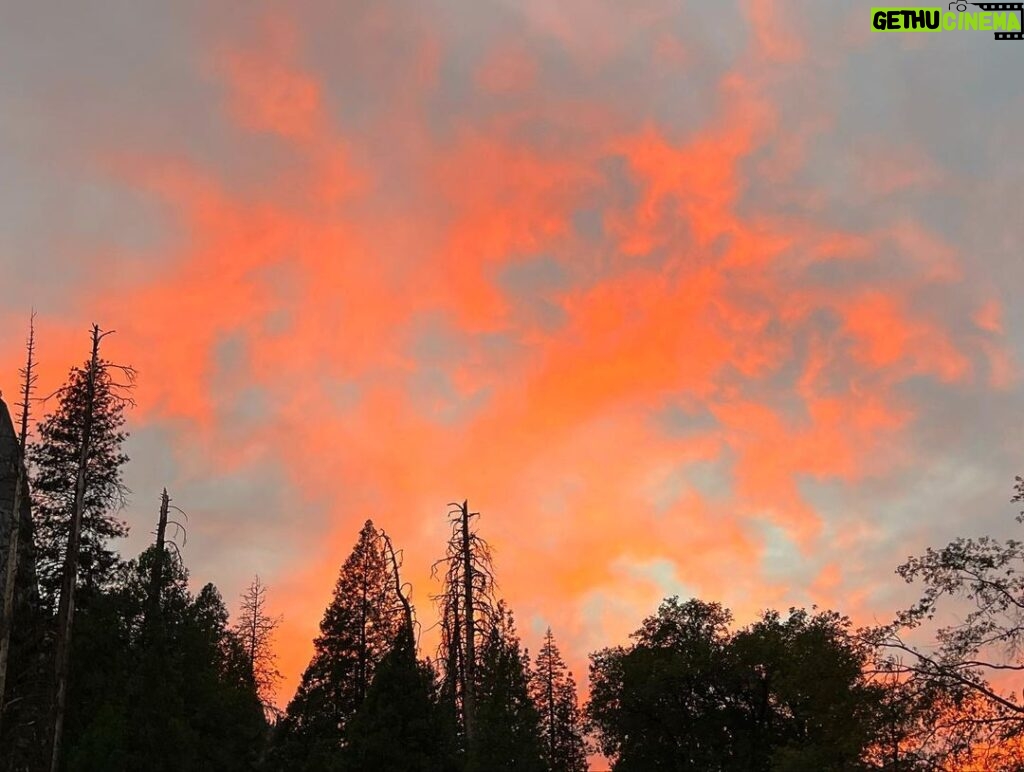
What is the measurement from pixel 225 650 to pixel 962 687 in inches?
1827

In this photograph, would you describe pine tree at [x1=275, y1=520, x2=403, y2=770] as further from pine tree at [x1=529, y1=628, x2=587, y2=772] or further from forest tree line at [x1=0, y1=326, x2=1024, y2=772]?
pine tree at [x1=529, y1=628, x2=587, y2=772]

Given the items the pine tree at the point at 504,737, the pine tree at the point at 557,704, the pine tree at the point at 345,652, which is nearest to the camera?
the pine tree at the point at 504,737

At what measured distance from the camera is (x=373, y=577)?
52.8m

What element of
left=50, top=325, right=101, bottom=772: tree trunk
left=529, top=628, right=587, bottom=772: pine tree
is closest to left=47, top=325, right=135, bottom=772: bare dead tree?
left=50, top=325, right=101, bottom=772: tree trunk

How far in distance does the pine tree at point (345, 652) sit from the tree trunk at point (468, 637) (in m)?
14.5

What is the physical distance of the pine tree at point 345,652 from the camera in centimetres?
4609

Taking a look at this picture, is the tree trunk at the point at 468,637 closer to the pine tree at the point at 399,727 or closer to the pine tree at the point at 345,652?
the pine tree at the point at 399,727

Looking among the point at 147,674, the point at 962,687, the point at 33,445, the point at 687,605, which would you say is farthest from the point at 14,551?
the point at 687,605

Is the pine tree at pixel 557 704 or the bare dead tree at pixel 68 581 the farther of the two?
the pine tree at pixel 557 704

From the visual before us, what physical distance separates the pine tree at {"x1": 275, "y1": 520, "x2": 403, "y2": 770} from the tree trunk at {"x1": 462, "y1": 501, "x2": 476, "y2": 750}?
14452mm

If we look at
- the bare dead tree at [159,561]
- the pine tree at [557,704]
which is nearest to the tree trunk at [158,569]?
the bare dead tree at [159,561]

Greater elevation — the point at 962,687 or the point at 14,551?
the point at 14,551

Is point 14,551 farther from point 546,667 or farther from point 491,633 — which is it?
point 546,667

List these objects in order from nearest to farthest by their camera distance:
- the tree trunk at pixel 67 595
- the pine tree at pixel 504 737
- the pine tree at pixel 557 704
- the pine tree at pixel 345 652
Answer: the pine tree at pixel 504 737, the tree trunk at pixel 67 595, the pine tree at pixel 345 652, the pine tree at pixel 557 704
